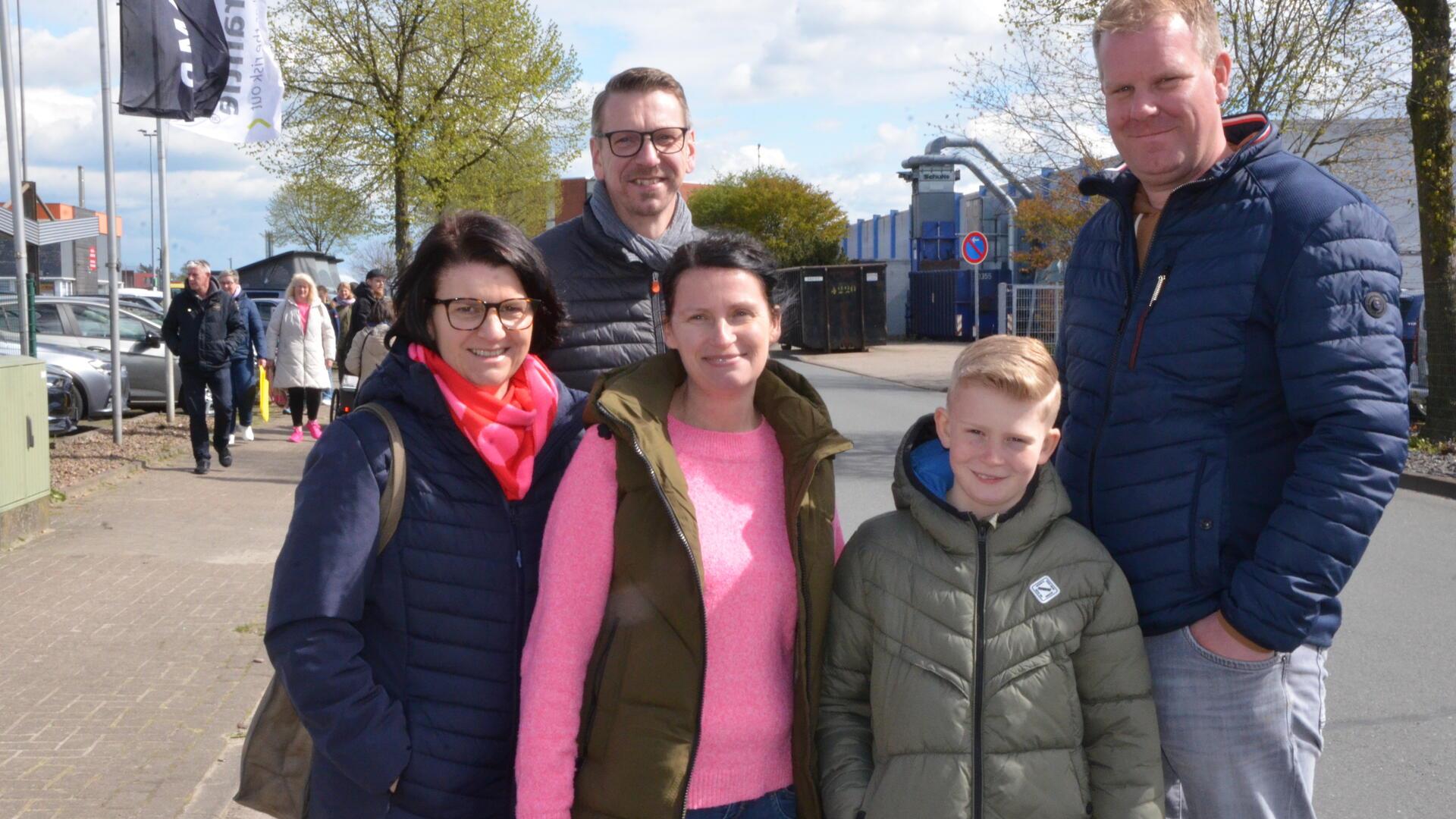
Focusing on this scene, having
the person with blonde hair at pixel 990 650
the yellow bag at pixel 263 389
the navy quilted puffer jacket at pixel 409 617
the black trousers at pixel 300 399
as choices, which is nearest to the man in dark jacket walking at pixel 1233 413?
the person with blonde hair at pixel 990 650

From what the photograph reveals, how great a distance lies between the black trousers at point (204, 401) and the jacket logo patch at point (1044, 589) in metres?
10.9

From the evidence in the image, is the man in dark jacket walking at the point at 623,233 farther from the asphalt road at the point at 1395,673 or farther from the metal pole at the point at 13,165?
the metal pole at the point at 13,165

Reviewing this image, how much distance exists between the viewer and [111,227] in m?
14.3

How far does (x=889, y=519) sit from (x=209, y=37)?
1141 cm

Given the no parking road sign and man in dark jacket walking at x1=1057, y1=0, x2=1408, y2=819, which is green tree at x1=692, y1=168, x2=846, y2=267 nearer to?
the no parking road sign

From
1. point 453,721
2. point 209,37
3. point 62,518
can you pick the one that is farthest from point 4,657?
point 209,37

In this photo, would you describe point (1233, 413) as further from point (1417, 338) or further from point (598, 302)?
point (1417, 338)

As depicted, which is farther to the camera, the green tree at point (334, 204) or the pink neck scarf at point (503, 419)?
the green tree at point (334, 204)

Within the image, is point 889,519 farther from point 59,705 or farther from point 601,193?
point 59,705

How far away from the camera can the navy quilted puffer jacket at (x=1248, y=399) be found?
90.0 inches

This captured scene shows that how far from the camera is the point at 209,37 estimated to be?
1192 centimetres

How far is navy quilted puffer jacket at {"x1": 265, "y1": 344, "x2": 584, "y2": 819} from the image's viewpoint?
92.5 inches

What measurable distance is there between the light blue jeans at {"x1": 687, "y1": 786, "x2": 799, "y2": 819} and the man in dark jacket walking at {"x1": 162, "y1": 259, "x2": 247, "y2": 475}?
34.8 feet

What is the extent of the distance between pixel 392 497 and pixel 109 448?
40.0 feet
